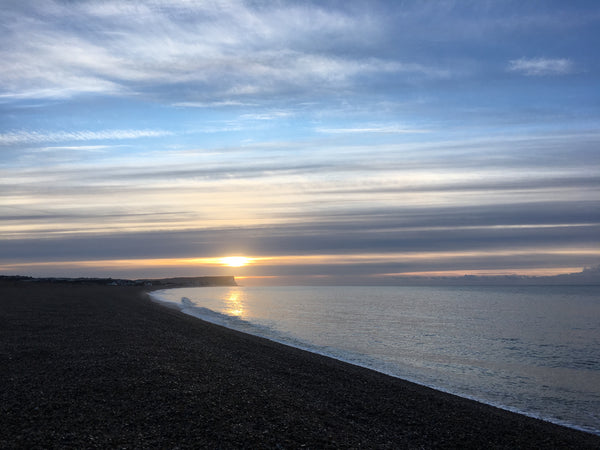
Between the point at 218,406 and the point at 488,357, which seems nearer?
the point at 218,406

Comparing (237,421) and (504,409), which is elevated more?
(237,421)

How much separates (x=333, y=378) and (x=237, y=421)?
6916 mm

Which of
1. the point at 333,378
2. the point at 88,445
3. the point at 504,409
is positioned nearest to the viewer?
the point at 88,445

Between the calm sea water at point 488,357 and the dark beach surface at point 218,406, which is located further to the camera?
the calm sea water at point 488,357

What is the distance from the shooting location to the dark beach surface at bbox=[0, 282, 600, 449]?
9.11 meters

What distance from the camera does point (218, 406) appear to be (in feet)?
35.8

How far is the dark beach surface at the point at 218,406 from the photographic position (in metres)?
9.11

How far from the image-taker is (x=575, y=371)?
71.3 feet

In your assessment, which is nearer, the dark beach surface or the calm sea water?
the dark beach surface

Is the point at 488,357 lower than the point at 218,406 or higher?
lower

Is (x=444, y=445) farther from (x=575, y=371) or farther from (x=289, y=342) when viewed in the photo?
(x=289, y=342)

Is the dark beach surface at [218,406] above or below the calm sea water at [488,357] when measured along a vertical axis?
above

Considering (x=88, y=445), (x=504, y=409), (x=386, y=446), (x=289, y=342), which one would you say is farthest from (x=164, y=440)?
(x=289, y=342)

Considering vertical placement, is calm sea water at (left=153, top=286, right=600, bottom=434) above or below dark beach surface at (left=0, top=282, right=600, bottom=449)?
below
